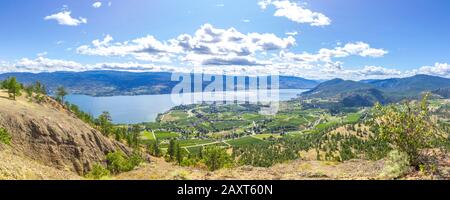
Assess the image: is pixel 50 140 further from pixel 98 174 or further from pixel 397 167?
pixel 397 167

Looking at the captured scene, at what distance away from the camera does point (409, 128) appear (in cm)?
2025

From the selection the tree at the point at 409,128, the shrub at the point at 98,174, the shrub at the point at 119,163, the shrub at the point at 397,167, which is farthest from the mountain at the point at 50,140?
the shrub at the point at 397,167

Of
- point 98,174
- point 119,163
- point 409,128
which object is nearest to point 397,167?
point 409,128

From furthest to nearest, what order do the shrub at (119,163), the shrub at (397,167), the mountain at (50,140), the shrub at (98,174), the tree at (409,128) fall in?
the shrub at (119,163), the mountain at (50,140), the shrub at (98,174), the tree at (409,128), the shrub at (397,167)

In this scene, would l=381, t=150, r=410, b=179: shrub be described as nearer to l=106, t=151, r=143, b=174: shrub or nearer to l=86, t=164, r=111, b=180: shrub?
l=86, t=164, r=111, b=180: shrub

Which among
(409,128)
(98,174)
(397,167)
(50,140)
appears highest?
(409,128)

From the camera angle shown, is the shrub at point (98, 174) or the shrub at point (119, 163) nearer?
the shrub at point (98, 174)

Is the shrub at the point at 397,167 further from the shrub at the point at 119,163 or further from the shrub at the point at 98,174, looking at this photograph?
the shrub at the point at 119,163

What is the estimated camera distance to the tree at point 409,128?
1977cm

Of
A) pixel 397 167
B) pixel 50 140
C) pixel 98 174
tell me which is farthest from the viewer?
pixel 50 140
